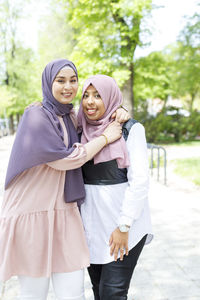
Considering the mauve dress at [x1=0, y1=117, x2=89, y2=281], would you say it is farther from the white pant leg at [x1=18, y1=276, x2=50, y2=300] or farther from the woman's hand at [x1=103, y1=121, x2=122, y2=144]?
the woman's hand at [x1=103, y1=121, x2=122, y2=144]

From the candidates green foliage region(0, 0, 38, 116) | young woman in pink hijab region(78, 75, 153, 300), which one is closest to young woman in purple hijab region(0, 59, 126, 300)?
young woman in pink hijab region(78, 75, 153, 300)

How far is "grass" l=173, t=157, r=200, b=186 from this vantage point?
31.0 feet

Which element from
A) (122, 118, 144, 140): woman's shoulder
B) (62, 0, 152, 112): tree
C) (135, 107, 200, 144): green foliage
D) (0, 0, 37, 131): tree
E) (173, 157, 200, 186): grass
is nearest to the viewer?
(122, 118, 144, 140): woman's shoulder

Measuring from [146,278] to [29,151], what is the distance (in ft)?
7.88

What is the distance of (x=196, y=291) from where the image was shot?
3.45 m

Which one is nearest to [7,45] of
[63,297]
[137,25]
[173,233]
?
[137,25]

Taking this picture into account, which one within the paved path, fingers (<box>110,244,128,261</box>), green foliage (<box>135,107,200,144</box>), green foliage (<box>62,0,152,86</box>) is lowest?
green foliage (<box>135,107,200,144</box>)

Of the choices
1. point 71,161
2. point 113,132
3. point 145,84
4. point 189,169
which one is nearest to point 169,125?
point 145,84

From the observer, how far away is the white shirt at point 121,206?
2213 mm

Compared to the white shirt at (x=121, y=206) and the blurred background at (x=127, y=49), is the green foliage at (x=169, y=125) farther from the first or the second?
the white shirt at (x=121, y=206)

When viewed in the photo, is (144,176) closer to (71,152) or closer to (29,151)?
(71,152)

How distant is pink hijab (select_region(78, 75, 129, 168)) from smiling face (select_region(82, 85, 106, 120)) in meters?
0.03

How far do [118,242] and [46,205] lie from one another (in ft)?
1.79

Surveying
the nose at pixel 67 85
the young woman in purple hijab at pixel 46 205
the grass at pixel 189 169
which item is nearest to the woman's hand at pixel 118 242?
the young woman in purple hijab at pixel 46 205
